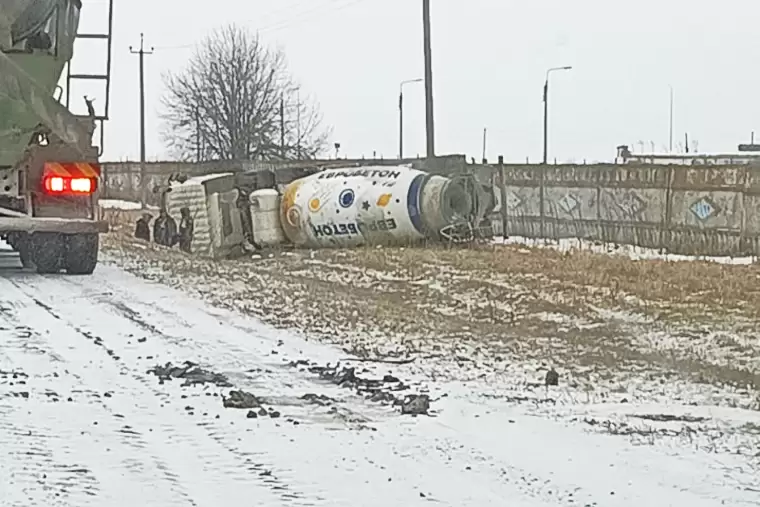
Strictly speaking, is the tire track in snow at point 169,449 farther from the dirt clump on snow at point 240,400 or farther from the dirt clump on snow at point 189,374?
the dirt clump on snow at point 240,400

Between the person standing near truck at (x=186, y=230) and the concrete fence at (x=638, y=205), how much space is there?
570 centimetres

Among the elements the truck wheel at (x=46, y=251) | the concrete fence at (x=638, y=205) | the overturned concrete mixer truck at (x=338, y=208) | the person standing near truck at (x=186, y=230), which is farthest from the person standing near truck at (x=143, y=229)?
the truck wheel at (x=46, y=251)

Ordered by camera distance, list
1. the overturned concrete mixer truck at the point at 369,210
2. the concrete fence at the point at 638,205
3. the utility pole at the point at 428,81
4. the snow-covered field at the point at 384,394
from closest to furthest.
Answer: the snow-covered field at the point at 384,394 < the concrete fence at the point at 638,205 < the overturned concrete mixer truck at the point at 369,210 < the utility pole at the point at 428,81

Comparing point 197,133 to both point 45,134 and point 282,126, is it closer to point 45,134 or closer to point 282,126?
point 282,126

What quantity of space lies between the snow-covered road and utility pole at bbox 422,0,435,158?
2153 cm

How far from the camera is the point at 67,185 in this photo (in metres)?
16.2

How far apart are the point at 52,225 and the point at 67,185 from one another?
51 centimetres

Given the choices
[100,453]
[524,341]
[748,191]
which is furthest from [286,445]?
[748,191]

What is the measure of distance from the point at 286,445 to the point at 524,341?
14.0 ft

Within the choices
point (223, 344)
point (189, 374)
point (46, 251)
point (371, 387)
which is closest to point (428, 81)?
point (46, 251)

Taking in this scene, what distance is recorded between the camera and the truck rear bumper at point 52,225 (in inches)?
624

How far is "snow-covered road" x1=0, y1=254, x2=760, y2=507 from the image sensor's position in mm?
6352

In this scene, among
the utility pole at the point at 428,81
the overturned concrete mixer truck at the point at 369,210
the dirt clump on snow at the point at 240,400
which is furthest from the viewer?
the utility pole at the point at 428,81

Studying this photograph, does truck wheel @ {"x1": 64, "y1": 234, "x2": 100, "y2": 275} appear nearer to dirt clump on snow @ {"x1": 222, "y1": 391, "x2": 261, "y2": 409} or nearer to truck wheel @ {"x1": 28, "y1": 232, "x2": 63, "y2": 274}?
truck wheel @ {"x1": 28, "y1": 232, "x2": 63, "y2": 274}
